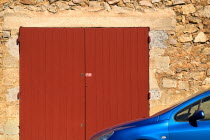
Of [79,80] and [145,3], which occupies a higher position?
[145,3]

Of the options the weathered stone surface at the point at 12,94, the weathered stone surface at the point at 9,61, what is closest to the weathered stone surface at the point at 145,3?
the weathered stone surface at the point at 9,61

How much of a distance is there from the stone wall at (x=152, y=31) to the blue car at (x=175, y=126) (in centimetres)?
382

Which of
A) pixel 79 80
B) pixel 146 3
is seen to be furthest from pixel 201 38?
pixel 79 80

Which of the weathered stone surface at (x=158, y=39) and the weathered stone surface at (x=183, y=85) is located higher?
the weathered stone surface at (x=158, y=39)

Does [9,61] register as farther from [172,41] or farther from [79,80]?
[172,41]

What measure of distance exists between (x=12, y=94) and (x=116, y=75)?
2269 millimetres

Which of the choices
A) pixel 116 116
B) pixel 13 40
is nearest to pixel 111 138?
pixel 116 116

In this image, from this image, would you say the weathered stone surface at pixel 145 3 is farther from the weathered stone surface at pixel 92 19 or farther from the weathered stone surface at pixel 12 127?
the weathered stone surface at pixel 12 127

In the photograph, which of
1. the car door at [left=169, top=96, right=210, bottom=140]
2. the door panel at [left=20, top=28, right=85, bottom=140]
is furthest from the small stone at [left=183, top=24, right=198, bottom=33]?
the car door at [left=169, top=96, right=210, bottom=140]

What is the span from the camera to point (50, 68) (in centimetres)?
1171

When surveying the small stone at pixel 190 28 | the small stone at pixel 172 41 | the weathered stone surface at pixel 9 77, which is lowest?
the weathered stone surface at pixel 9 77

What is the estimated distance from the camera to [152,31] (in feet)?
39.0

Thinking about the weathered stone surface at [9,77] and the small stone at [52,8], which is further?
the small stone at [52,8]

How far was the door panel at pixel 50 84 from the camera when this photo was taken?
1168 centimetres
